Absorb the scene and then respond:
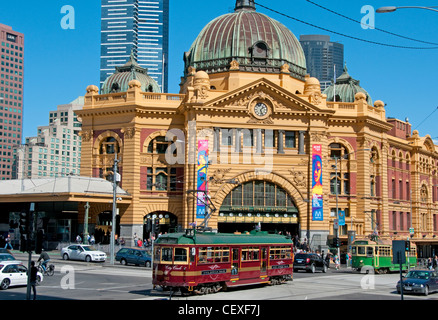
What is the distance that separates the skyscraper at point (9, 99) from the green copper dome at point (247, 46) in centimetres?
12600

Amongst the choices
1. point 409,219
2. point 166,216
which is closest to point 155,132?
point 166,216

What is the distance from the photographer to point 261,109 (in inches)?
2682

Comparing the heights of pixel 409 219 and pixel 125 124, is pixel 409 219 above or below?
below

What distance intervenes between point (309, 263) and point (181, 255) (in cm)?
2094

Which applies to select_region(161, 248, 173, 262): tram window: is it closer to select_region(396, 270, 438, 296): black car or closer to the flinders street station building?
select_region(396, 270, 438, 296): black car

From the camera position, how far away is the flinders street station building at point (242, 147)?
66812mm

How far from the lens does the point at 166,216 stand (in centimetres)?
7006

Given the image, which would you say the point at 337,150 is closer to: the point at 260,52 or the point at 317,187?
the point at 317,187

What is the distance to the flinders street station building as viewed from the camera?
66.8 m
